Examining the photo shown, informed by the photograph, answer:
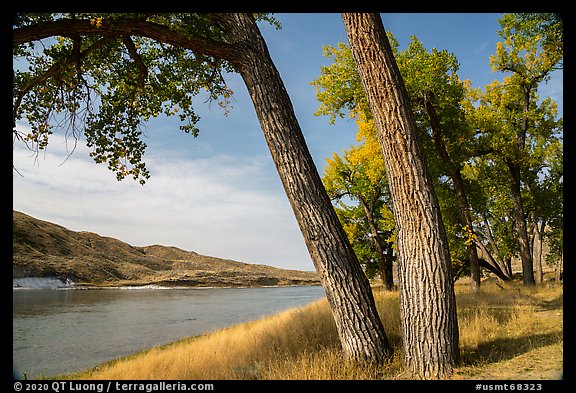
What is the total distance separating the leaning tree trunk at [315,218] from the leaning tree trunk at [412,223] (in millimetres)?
525

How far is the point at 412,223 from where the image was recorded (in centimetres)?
511

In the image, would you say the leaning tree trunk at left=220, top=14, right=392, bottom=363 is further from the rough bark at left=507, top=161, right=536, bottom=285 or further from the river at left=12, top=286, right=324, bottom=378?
the rough bark at left=507, top=161, right=536, bottom=285

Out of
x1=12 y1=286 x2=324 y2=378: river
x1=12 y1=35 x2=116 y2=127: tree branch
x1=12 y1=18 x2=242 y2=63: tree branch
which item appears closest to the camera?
x1=12 y1=18 x2=242 y2=63: tree branch

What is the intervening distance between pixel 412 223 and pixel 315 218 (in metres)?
1.31

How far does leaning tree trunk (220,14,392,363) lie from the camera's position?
17.3 ft

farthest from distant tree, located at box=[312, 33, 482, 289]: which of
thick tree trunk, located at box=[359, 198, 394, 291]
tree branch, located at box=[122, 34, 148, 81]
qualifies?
tree branch, located at box=[122, 34, 148, 81]

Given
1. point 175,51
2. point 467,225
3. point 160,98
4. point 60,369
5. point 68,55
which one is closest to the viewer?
point 68,55

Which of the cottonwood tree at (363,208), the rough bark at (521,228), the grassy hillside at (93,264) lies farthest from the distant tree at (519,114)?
the grassy hillside at (93,264)

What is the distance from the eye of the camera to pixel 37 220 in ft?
253

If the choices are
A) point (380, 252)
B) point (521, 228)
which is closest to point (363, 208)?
point (380, 252)

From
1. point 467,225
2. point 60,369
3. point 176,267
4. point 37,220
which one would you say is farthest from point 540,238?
point 37,220

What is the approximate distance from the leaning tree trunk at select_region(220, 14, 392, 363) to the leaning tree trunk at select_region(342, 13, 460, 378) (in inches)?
20.7
